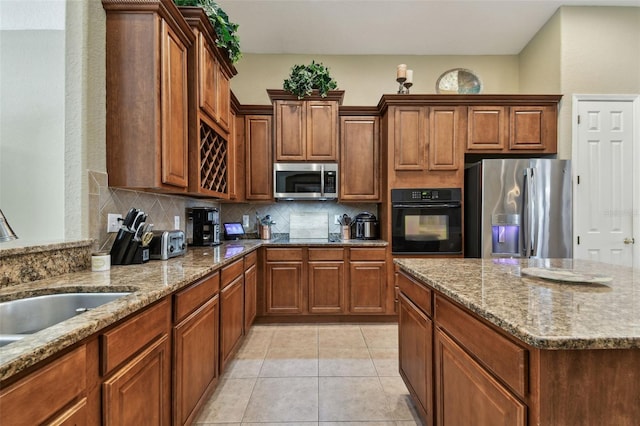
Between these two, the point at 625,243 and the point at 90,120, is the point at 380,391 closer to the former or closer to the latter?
the point at 90,120

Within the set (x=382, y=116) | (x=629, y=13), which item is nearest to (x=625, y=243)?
(x=629, y=13)

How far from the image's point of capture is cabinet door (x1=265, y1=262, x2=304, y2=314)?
10.5ft

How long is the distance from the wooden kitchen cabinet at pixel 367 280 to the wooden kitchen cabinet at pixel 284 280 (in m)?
0.56

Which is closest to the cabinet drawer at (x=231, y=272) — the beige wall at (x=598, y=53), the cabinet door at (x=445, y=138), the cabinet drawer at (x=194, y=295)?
the cabinet drawer at (x=194, y=295)

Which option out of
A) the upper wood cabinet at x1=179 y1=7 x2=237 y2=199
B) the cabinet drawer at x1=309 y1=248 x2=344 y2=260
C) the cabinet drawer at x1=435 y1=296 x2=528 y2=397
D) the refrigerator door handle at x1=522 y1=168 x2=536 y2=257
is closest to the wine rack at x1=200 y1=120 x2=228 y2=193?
the upper wood cabinet at x1=179 y1=7 x2=237 y2=199

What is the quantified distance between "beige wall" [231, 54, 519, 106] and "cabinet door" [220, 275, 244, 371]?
2.59 meters

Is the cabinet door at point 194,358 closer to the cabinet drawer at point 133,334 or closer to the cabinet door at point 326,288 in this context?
the cabinet drawer at point 133,334

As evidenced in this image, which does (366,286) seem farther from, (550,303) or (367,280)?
(550,303)

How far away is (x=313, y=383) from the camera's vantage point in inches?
82.6

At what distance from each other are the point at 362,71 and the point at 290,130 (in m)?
1.38

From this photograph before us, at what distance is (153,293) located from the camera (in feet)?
3.69

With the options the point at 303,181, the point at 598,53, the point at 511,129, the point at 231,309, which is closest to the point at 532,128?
the point at 511,129

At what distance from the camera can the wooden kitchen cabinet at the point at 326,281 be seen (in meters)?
3.23

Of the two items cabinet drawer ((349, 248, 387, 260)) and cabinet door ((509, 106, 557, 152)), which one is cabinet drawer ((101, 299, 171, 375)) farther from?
cabinet door ((509, 106, 557, 152))
